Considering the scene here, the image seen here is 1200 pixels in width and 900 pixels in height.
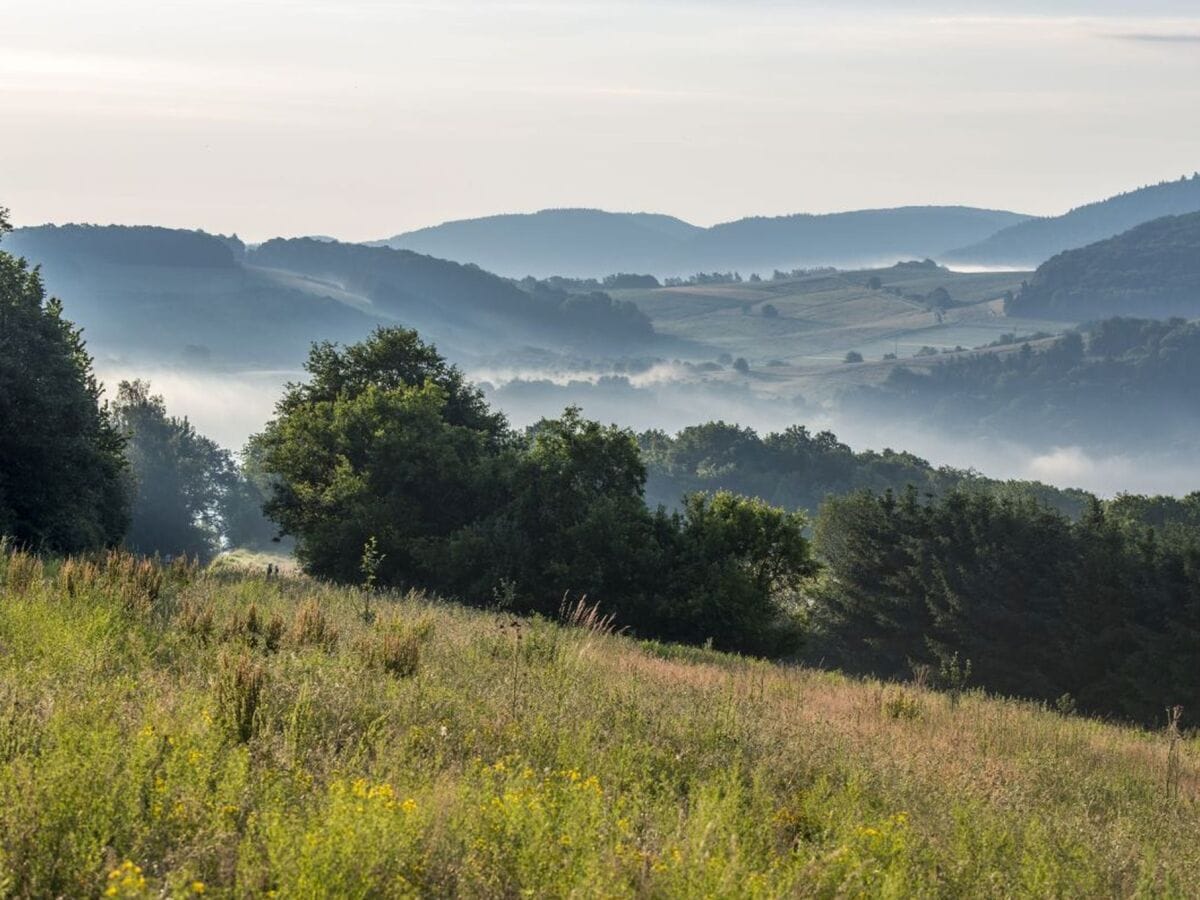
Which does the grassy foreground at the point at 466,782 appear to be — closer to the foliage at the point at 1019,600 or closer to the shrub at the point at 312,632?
the shrub at the point at 312,632

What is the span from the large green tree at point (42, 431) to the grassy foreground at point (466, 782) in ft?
81.5

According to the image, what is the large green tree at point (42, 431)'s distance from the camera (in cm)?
3606

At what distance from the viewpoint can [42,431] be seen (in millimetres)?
36781

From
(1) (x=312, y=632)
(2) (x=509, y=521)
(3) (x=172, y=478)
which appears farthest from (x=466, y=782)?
(3) (x=172, y=478)

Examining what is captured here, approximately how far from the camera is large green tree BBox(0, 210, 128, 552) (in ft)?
118

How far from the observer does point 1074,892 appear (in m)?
7.58

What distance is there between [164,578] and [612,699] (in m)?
6.94

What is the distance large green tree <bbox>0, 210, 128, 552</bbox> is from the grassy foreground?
978 inches

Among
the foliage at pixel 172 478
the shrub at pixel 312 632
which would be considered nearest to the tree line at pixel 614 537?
the shrub at pixel 312 632

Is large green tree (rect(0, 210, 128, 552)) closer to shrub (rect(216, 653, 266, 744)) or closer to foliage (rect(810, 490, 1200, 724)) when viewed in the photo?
shrub (rect(216, 653, 266, 744))

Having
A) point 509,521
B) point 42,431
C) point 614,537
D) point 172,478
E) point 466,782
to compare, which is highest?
point 42,431

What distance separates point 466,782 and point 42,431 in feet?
110

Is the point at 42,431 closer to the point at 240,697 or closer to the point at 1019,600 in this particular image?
the point at 240,697

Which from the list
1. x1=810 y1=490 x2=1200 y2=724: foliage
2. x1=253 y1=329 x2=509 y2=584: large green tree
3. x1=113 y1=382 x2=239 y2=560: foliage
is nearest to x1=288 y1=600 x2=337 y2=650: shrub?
x1=253 y1=329 x2=509 y2=584: large green tree
